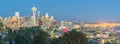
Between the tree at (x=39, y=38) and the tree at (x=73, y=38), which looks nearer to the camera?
the tree at (x=73, y=38)

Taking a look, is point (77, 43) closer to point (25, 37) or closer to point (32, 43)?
point (32, 43)

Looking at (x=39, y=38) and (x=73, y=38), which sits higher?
(x=73, y=38)

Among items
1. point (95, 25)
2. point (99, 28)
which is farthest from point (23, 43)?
point (95, 25)

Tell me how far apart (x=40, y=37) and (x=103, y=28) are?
99.6 meters

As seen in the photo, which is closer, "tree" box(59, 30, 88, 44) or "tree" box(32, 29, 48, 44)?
"tree" box(59, 30, 88, 44)

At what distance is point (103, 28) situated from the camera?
522 feet

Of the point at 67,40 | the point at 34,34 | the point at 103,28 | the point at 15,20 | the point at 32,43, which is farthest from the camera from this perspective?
the point at 103,28

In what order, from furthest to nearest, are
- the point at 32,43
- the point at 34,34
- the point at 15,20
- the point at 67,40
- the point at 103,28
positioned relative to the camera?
the point at 103,28 < the point at 15,20 < the point at 34,34 < the point at 32,43 < the point at 67,40

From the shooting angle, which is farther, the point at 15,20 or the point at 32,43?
the point at 15,20

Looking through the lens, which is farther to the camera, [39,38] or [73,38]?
[39,38]

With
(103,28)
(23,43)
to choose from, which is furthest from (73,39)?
(103,28)

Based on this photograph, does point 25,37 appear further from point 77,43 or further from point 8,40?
point 77,43

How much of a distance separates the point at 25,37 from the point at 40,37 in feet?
11.4

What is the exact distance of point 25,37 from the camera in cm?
6350
